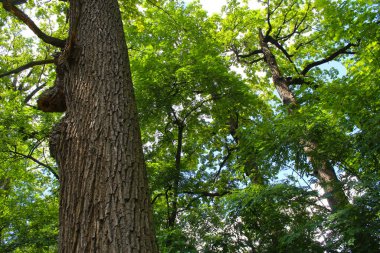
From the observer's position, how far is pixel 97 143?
227cm

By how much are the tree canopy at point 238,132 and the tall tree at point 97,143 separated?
606mm

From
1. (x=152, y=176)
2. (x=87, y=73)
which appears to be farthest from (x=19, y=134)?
(x=87, y=73)

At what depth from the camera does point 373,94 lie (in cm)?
486

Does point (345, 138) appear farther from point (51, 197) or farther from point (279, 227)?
point (51, 197)

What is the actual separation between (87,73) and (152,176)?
5.47 m

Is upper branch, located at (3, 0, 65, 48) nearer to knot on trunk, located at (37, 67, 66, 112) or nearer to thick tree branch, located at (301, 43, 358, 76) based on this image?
knot on trunk, located at (37, 67, 66, 112)

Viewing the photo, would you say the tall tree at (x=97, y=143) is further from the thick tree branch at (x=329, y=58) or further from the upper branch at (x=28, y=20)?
the thick tree branch at (x=329, y=58)

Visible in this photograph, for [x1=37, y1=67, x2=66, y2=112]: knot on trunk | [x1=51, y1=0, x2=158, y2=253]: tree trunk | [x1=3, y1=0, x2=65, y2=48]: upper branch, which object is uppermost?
[x1=3, y1=0, x2=65, y2=48]: upper branch

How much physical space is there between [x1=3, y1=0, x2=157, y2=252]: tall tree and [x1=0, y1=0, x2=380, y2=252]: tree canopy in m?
0.61

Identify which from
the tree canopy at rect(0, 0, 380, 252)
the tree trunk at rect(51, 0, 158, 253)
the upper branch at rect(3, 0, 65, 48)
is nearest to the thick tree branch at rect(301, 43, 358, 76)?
the tree canopy at rect(0, 0, 380, 252)

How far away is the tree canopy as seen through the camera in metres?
4.62

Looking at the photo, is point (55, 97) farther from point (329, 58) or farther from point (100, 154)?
point (329, 58)

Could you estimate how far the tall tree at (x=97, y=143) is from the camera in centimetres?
191

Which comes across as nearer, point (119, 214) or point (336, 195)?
point (119, 214)
